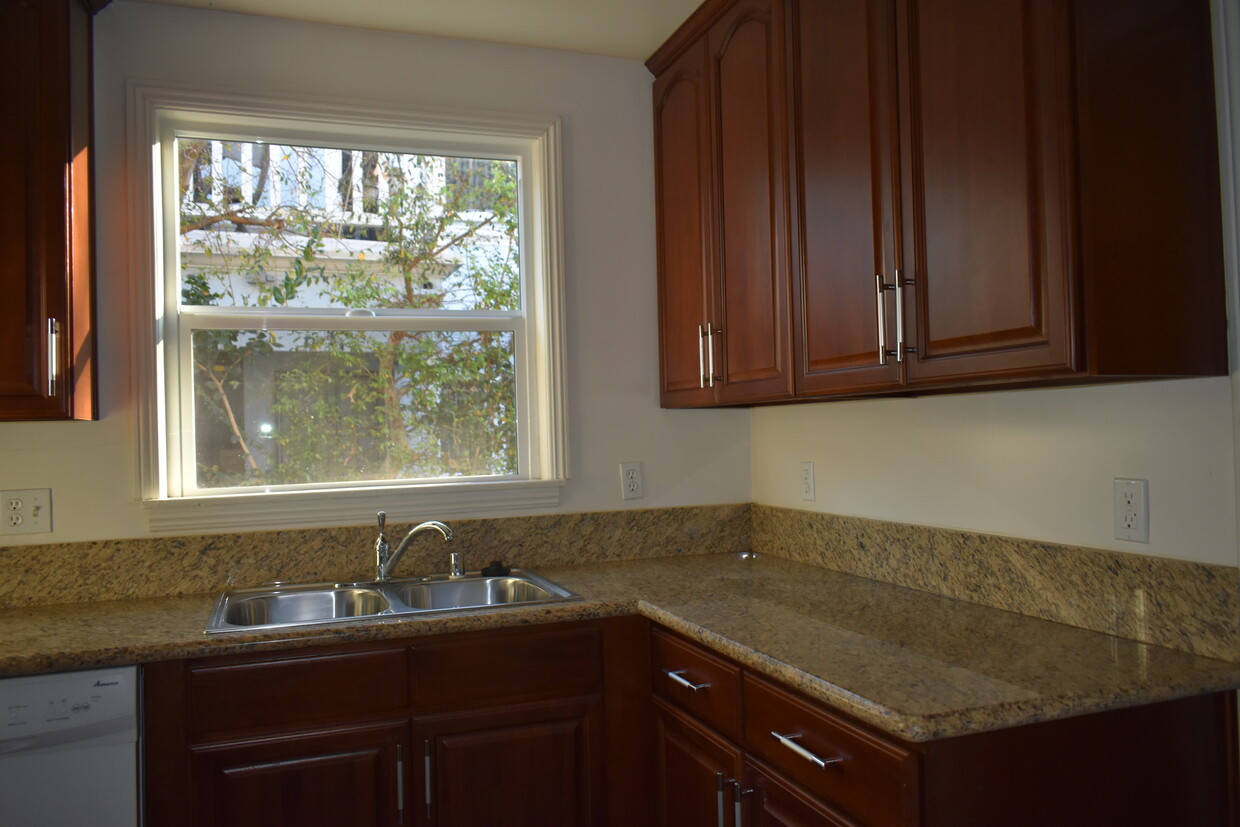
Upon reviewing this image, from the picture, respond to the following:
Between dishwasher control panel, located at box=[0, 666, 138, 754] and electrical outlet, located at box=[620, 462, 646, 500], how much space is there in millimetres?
1426

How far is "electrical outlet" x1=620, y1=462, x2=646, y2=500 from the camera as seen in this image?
2.73 meters

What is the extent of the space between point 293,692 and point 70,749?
0.41m

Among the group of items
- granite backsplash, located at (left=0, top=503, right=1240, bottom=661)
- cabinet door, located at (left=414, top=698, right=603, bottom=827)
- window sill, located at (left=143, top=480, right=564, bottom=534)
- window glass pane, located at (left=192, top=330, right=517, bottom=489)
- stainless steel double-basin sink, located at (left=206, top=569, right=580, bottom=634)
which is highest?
window glass pane, located at (left=192, top=330, right=517, bottom=489)

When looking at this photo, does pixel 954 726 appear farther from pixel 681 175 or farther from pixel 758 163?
pixel 681 175

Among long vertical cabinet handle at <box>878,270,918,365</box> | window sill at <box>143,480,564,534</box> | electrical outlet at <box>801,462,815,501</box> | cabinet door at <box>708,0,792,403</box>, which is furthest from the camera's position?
electrical outlet at <box>801,462,815,501</box>

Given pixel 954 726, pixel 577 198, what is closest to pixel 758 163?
pixel 577 198

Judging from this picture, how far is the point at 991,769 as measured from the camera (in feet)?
4.14

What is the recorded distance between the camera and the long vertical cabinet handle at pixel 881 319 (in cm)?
170

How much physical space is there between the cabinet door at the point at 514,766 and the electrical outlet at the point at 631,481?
2.60ft

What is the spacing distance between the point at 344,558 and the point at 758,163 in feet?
5.02

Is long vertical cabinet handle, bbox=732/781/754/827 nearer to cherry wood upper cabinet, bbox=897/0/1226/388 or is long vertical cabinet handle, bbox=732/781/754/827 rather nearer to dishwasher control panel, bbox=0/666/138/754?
cherry wood upper cabinet, bbox=897/0/1226/388

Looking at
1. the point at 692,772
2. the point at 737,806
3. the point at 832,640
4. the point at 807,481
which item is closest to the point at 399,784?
the point at 692,772

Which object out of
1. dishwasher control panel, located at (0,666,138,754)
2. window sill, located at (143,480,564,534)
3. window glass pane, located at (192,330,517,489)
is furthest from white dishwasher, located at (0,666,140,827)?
window glass pane, located at (192,330,517,489)

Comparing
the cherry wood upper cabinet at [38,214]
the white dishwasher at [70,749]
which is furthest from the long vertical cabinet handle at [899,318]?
the cherry wood upper cabinet at [38,214]
